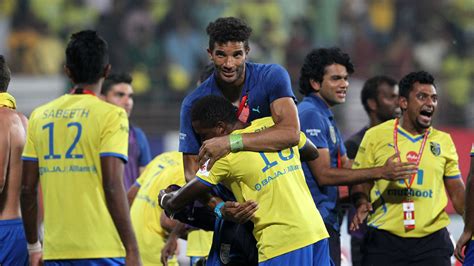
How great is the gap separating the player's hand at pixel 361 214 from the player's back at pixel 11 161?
2609 millimetres

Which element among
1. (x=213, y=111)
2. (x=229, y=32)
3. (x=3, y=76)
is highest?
(x=229, y=32)

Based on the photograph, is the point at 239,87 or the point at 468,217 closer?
the point at 239,87

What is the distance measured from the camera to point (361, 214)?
7.55 m

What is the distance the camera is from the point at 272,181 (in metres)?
5.75

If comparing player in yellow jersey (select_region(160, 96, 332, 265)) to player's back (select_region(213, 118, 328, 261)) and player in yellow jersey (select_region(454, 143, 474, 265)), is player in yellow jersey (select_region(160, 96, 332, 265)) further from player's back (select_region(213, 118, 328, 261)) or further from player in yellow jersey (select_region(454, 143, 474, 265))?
player in yellow jersey (select_region(454, 143, 474, 265))

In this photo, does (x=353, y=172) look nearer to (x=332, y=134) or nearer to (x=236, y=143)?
(x=332, y=134)

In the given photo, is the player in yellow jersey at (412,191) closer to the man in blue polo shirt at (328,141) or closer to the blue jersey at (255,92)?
the man in blue polo shirt at (328,141)

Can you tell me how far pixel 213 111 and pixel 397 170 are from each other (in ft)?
6.33

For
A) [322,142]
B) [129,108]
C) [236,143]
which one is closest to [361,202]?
[322,142]

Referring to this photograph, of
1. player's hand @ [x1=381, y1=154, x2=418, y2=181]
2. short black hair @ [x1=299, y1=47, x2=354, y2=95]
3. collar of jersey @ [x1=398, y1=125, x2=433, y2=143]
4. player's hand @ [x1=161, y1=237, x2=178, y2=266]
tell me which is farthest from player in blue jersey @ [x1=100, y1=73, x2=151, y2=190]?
player's hand @ [x1=381, y1=154, x2=418, y2=181]

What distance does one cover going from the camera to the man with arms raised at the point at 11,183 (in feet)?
20.7


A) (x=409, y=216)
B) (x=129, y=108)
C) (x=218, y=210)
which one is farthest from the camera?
(x=129, y=108)

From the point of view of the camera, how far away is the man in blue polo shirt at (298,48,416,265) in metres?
7.25

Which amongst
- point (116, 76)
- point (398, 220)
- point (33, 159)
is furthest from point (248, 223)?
point (116, 76)
